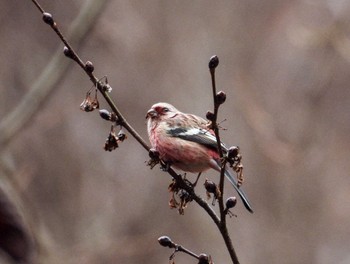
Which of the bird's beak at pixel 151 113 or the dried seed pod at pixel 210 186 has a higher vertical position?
the bird's beak at pixel 151 113

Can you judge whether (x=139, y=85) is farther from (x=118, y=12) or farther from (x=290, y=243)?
(x=290, y=243)

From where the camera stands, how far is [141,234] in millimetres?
12305

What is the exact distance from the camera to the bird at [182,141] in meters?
4.38

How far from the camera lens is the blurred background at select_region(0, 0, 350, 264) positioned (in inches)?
450

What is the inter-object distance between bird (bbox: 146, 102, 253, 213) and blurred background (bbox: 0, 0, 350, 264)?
5.99m

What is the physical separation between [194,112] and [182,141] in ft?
26.5

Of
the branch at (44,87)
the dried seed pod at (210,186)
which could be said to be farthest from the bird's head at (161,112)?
the dried seed pod at (210,186)

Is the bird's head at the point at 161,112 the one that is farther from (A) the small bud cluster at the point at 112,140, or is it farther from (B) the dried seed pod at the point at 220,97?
(B) the dried seed pod at the point at 220,97

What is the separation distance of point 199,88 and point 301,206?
278cm

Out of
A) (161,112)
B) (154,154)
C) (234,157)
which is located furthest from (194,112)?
(234,157)

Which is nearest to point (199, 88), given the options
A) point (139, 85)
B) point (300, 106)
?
point (139, 85)

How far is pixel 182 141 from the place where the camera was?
14.8ft

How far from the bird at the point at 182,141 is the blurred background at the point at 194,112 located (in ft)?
19.7

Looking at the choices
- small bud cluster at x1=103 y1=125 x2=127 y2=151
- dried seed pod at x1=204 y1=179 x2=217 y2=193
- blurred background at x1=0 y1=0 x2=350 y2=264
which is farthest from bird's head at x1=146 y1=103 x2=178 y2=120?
blurred background at x1=0 y1=0 x2=350 y2=264
